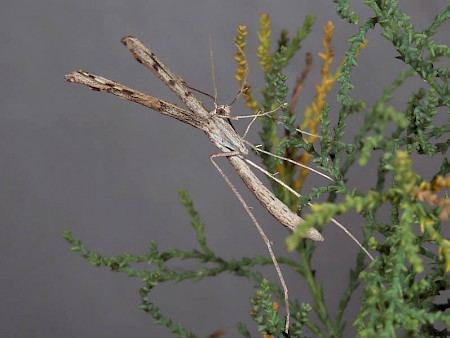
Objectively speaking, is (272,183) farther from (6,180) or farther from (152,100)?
(6,180)

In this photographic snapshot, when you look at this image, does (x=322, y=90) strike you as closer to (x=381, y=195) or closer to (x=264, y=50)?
(x=264, y=50)

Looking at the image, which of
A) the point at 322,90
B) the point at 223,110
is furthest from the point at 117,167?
the point at 223,110

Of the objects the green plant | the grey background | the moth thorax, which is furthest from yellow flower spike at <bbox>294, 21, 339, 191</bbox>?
the grey background

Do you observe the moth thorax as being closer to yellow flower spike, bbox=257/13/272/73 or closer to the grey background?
yellow flower spike, bbox=257/13/272/73

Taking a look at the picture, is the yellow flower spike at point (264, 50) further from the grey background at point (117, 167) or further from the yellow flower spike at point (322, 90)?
the grey background at point (117, 167)

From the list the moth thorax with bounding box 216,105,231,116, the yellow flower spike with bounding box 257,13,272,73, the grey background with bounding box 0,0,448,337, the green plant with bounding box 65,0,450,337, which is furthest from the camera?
the grey background with bounding box 0,0,448,337

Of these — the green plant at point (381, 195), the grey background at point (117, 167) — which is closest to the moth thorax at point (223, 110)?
the green plant at point (381, 195)
